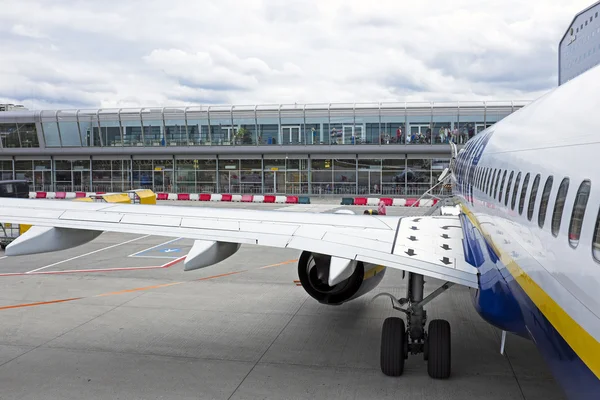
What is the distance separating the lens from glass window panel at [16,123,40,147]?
52406mm

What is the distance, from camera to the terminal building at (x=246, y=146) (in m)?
46.5

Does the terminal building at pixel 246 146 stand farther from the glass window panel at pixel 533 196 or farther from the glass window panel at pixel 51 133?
the glass window panel at pixel 533 196

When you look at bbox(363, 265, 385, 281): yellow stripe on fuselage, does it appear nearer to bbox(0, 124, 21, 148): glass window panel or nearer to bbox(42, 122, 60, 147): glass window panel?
bbox(42, 122, 60, 147): glass window panel

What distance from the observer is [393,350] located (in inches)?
345

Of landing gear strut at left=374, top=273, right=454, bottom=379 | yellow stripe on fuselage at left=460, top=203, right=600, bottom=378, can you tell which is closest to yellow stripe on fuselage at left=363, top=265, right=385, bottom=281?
landing gear strut at left=374, top=273, right=454, bottom=379

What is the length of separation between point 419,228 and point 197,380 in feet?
13.9

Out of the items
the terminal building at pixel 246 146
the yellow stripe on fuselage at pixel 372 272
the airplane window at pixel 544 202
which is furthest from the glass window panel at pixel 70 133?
the airplane window at pixel 544 202

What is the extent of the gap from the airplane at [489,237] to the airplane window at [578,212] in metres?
0.01

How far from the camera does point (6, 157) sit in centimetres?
5581

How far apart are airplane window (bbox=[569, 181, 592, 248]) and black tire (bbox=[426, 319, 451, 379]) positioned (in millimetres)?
4698

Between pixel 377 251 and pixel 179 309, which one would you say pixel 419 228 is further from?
pixel 179 309

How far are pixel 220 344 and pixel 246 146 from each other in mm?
39557

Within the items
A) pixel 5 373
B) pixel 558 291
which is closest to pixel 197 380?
pixel 5 373

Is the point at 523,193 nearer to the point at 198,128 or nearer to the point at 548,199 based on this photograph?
the point at 548,199
